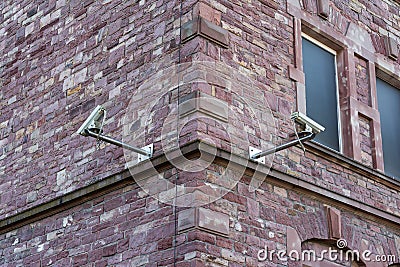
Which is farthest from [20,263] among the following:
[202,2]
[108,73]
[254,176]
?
[202,2]

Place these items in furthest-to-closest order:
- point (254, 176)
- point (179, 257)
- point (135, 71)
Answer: point (135, 71), point (254, 176), point (179, 257)

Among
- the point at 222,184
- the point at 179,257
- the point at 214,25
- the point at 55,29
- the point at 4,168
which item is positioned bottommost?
the point at 179,257

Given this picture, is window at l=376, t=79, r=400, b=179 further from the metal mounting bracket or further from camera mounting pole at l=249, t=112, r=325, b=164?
the metal mounting bracket

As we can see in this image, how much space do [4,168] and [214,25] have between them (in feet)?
12.1

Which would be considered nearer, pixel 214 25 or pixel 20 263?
pixel 214 25

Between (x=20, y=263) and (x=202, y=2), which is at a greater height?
(x=202, y=2)

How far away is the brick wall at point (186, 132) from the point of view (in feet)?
28.3

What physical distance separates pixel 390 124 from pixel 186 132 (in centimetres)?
423

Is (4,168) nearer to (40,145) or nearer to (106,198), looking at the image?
(40,145)

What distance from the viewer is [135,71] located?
31.4 ft

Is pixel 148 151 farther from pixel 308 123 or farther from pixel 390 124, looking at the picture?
pixel 390 124

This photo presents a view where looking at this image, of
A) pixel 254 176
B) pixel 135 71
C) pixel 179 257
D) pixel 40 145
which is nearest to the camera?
pixel 179 257

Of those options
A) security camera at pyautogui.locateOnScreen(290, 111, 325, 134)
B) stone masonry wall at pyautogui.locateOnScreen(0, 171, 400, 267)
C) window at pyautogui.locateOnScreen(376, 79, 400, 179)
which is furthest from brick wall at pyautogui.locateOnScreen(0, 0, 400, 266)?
security camera at pyautogui.locateOnScreen(290, 111, 325, 134)

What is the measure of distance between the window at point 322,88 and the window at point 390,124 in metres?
1.05
